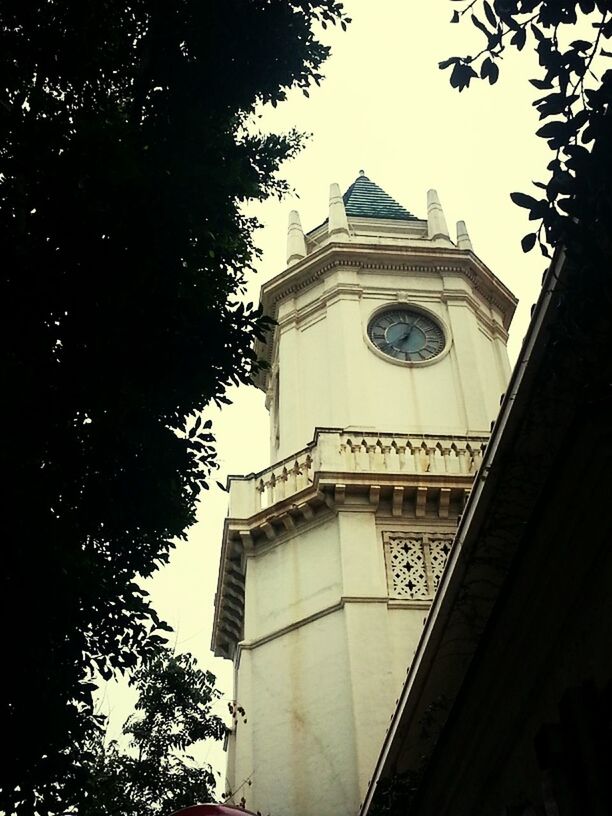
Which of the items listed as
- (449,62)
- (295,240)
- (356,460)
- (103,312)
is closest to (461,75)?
(449,62)

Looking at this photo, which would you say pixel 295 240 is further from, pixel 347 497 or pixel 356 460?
pixel 347 497

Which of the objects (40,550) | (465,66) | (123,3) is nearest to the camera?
(465,66)

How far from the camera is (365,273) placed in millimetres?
24062

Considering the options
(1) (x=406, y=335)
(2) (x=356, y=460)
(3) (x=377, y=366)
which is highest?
(1) (x=406, y=335)

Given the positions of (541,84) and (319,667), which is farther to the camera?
(319,667)

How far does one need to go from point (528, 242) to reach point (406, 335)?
1777cm

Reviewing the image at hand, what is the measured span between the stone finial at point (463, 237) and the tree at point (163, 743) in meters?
14.9

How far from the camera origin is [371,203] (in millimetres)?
30953

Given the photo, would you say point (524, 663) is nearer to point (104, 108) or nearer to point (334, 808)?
point (104, 108)

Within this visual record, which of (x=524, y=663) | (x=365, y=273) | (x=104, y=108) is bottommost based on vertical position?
(x=524, y=663)

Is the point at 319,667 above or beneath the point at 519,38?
above

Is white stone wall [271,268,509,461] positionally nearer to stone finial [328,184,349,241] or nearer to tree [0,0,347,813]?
stone finial [328,184,349,241]

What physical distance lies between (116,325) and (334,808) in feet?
34.1

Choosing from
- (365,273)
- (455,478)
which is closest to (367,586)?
(455,478)
